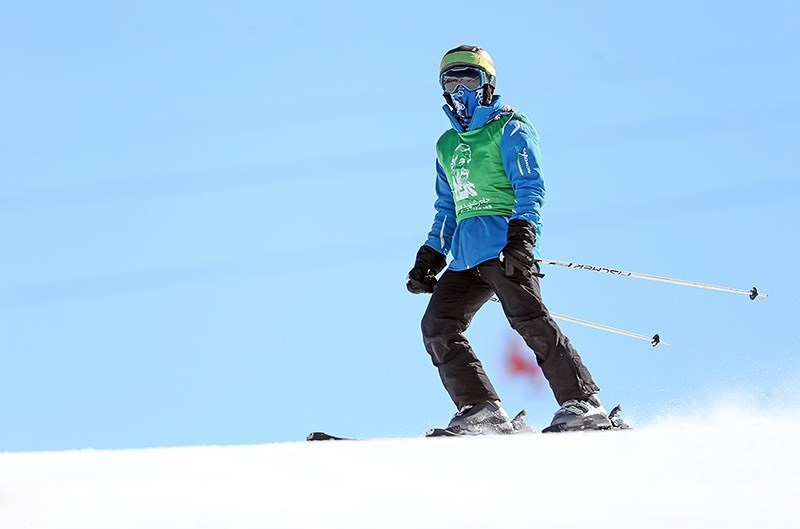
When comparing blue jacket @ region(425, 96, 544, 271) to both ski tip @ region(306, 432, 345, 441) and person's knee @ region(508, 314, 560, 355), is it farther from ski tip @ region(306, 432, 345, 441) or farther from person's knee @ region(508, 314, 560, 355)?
ski tip @ region(306, 432, 345, 441)

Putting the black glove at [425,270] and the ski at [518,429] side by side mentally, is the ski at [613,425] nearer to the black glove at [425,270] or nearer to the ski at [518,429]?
the ski at [518,429]

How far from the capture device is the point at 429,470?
345cm

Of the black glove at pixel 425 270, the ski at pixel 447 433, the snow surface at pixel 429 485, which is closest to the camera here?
the snow surface at pixel 429 485

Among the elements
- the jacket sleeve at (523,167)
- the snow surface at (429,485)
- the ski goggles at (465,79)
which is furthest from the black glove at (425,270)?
the snow surface at (429,485)

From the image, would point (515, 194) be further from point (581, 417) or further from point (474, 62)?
point (581, 417)

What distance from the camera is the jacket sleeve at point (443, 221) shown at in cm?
647

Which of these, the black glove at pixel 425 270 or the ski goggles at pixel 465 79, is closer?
the ski goggles at pixel 465 79

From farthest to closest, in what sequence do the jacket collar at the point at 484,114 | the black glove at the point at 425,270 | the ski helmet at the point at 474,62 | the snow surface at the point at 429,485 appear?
the black glove at the point at 425,270 → the ski helmet at the point at 474,62 → the jacket collar at the point at 484,114 → the snow surface at the point at 429,485

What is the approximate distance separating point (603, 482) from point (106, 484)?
1.53 meters

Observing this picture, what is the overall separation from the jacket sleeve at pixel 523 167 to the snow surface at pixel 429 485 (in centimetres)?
198

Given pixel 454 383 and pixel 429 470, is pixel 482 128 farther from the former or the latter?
pixel 429 470

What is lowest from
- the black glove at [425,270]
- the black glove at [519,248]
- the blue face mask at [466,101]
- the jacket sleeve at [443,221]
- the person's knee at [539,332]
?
the person's knee at [539,332]

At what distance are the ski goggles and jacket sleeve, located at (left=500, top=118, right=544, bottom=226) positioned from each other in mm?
340

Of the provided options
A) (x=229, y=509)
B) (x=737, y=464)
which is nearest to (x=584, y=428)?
(x=737, y=464)
